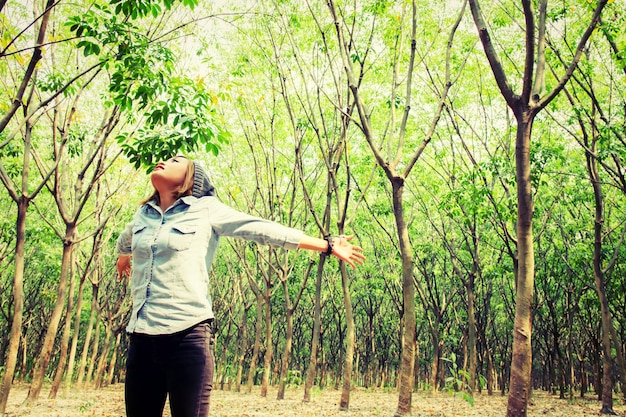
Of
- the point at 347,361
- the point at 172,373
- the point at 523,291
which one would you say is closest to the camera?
the point at 172,373

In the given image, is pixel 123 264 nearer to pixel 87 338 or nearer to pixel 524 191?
pixel 524 191

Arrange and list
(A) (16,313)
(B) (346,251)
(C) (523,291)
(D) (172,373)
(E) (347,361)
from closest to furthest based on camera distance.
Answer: (D) (172,373) < (B) (346,251) < (C) (523,291) < (A) (16,313) < (E) (347,361)

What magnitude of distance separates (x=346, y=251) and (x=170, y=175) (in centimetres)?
96

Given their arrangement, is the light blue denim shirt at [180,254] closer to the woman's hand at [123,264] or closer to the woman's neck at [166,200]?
the woman's neck at [166,200]

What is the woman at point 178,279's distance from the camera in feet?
6.30

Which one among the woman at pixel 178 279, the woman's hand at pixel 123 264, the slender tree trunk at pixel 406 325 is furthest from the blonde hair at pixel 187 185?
the slender tree trunk at pixel 406 325

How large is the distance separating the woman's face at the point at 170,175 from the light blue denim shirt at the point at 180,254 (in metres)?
0.10

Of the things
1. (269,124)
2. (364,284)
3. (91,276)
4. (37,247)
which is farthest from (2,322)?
(269,124)

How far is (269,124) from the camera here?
558 inches

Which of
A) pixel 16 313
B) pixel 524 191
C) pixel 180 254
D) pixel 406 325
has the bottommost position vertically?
pixel 16 313

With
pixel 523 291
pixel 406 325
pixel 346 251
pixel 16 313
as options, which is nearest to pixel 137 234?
pixel 346 251

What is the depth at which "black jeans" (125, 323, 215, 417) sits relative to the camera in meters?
1.88

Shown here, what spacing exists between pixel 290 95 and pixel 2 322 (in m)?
28.9

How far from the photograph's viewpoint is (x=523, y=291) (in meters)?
5.26
